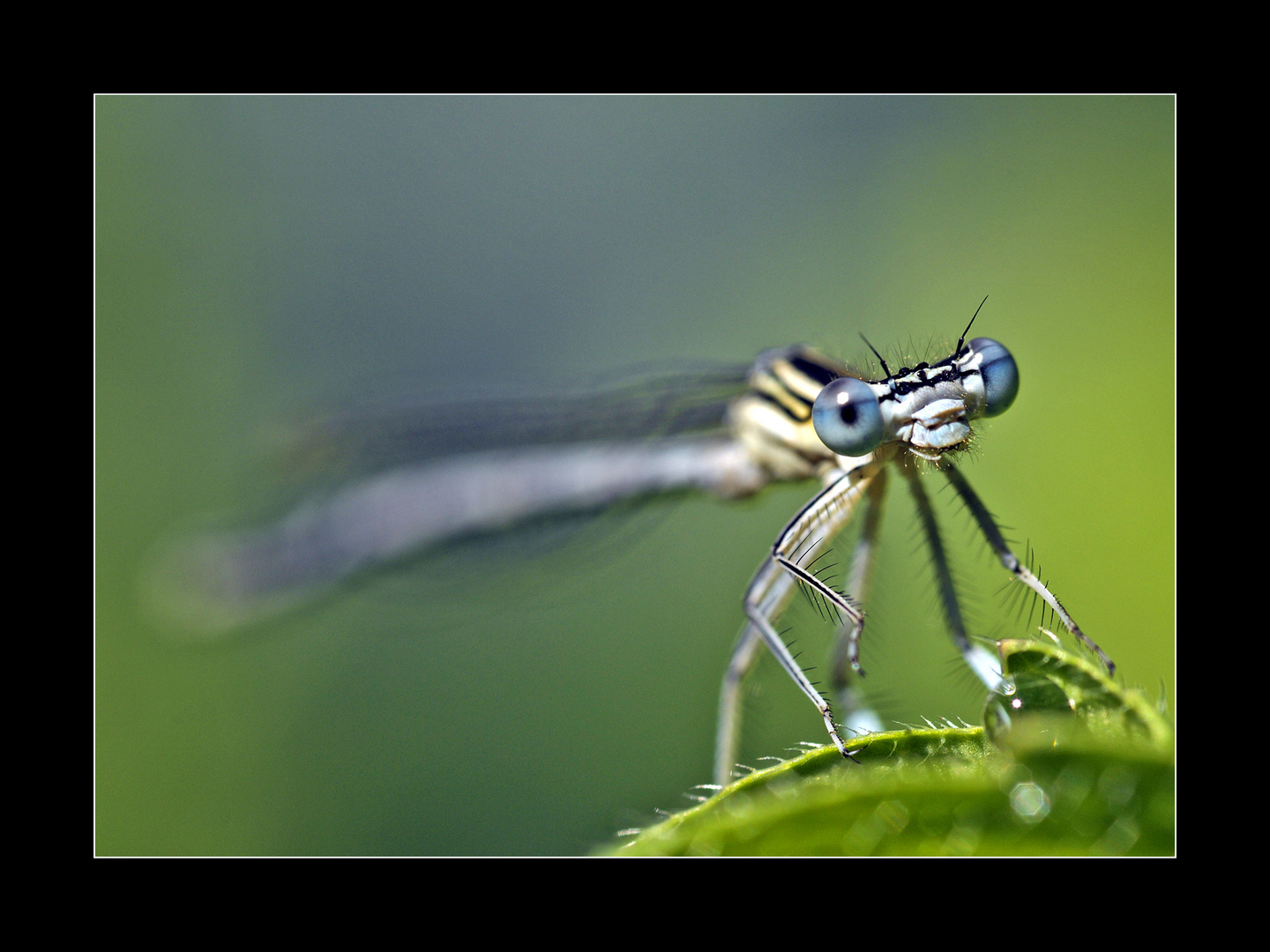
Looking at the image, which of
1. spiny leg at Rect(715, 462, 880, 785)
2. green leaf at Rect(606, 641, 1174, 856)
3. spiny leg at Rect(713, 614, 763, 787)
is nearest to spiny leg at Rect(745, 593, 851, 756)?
spiny leg at Rect(715, 462, 880, 785)

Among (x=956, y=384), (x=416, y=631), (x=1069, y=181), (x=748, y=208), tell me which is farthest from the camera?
(x=748, y=208)

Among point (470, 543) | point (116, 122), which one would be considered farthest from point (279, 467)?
point (116, 122)

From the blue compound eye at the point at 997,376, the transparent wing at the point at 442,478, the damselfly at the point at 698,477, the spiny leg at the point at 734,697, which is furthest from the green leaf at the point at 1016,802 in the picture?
the transparent wing at the point at 442,478

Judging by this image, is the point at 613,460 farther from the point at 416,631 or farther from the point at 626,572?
the point at 416,631

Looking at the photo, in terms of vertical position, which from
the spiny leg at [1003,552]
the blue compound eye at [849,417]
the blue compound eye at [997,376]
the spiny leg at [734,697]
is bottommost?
the spiny leg at [734,697]

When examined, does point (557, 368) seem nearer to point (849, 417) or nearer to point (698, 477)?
point (698, 477)

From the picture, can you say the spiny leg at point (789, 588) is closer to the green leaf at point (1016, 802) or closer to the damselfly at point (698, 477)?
the damselfly at point (698, 477)

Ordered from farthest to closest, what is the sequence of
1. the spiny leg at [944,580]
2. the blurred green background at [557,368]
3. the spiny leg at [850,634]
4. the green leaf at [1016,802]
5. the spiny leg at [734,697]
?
1. the blurred green background at [557,368]
2. the spiny leg at [734,697]
3. the spiny leg at [850,634]
4. the spiny leg at [944,580]
5. the green leaf at [1016,802]
